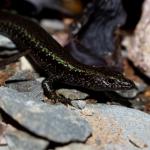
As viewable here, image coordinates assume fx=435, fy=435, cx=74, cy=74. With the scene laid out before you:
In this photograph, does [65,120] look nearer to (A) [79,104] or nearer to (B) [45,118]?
(B) [45,118]

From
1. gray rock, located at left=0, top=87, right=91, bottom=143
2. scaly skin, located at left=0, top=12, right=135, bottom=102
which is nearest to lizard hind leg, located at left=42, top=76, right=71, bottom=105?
scaly skin, located at left=0, top=12, right=135, bottom=102

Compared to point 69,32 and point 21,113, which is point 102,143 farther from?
point 69,32

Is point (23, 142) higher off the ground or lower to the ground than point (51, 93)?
lower

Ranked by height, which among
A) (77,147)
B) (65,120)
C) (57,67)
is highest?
(57,67)

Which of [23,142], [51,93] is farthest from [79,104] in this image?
[23,142]

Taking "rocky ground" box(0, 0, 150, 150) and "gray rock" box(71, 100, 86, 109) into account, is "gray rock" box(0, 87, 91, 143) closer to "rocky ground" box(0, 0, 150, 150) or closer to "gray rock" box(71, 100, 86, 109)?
"rocky ground" box(0, 0, 150, 150)

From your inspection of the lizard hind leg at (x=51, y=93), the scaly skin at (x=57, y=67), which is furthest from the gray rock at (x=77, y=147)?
the scaly skin at (x=57, y=67)

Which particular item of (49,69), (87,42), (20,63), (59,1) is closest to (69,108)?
(49,69)

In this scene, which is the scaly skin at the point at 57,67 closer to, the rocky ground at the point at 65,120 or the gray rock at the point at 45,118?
the rocky ground at the point at 65,120
